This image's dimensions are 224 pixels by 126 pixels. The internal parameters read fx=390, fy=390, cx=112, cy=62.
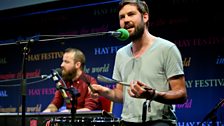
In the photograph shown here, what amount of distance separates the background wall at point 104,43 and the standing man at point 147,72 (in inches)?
87.7

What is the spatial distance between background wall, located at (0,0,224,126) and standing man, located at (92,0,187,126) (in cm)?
223

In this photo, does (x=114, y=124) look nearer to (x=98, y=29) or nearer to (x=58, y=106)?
(x=58, y=106)

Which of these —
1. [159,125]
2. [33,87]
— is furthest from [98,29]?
[159,125]

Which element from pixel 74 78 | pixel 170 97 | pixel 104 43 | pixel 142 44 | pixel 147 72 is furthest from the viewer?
pixel 104 43

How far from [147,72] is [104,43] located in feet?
11.1

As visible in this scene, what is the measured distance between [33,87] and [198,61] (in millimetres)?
3122

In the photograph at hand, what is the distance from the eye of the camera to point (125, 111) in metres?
3.02

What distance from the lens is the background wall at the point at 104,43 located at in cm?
525

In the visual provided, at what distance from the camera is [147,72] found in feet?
9.66

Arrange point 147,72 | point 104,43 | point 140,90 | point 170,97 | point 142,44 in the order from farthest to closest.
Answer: point 104,43 → point 142,44 → point 147,72 → point 170,97 → point 140,90

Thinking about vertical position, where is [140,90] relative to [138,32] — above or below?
below

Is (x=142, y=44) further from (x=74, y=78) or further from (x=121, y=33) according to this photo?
(x=74, y=78)

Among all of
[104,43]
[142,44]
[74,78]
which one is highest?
[142,44]

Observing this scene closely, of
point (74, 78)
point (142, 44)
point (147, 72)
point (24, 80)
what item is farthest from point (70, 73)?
point (147, 72)
